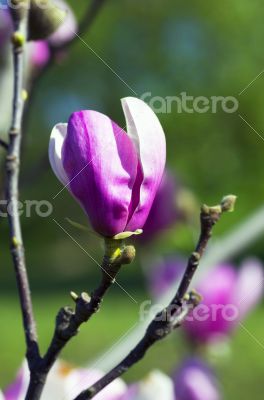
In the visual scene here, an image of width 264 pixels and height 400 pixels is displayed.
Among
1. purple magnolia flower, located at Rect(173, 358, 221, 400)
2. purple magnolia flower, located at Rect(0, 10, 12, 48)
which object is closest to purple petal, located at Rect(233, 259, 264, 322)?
purple magnolia flower, located at Rect(173, 358, 221, 400)

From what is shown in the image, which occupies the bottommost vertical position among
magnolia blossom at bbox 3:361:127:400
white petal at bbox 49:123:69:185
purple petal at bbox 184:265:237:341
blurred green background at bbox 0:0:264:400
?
blurred green background at bbox 0:0:264:400

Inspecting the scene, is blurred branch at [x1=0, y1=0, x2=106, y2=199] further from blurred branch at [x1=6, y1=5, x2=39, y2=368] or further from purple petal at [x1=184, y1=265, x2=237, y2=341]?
purple petal at [x1=184, y1=265, x2=237, y2=341]

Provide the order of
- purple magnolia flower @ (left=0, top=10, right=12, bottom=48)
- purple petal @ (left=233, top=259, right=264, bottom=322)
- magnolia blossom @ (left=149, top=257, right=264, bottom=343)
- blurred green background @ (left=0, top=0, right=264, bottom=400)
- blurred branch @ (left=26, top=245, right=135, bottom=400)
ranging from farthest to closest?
blurred green background @ (left=0, top=0, right=264, bottom=400), purple petal @ (left=233, top=259, right=264, bottom=322), magnolia blossom @ (left=149, top=257, right=264, bottom=343), purple magnolia flower @ (left=0, top=10, right=12, bottom=48), blurred branch @ (left=26, top=245, right=135, bottom=400)

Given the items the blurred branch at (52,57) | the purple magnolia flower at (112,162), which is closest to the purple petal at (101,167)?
the purple magnolia flower at (112,162)

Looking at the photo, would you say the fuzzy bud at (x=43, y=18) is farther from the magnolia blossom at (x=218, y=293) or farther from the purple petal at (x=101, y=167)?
the magnolia blossom at (x=218, y=293)

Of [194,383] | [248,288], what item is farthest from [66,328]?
[248,288]

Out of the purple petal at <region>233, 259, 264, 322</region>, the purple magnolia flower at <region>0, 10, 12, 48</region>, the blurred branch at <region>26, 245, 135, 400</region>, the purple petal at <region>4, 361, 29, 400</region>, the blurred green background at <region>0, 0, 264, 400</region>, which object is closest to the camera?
the blurred branch at <region>26, 245, 135, 400</region>

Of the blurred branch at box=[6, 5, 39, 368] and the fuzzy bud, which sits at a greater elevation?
the fuzzy bud

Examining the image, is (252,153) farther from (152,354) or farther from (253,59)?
(152,354)
